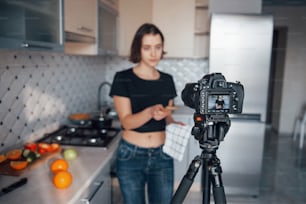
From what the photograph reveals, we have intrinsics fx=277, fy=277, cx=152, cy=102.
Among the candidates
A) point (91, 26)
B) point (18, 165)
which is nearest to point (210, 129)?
point (18, 165)

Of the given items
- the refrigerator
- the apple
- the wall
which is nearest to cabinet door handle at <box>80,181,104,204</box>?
the apple

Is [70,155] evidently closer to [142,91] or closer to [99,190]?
[99,190]

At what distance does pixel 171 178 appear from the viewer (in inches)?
37.5

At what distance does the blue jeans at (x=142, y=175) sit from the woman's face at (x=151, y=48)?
29 centimetres

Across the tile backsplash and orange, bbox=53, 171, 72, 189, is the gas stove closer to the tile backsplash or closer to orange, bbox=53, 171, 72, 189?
the tile backsplash

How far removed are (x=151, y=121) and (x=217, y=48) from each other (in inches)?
34.2

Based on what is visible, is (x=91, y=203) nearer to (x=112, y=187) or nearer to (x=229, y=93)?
(x=112, y=187)

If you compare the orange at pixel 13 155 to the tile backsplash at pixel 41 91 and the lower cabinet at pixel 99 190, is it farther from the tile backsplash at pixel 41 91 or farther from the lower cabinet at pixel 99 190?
the lower cabinet at pixel 99 190

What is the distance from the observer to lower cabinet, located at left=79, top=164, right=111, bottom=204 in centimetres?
81

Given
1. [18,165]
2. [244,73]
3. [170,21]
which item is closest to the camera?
[18,165]

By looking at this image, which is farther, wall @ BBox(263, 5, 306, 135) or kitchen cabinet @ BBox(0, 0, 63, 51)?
wall @ BBox(263, 5, 306, 135)

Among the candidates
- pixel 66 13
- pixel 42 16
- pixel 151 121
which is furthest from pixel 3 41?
pixel 151 121

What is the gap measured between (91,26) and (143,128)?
1.99 ft

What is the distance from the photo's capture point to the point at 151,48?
883 millimetres
